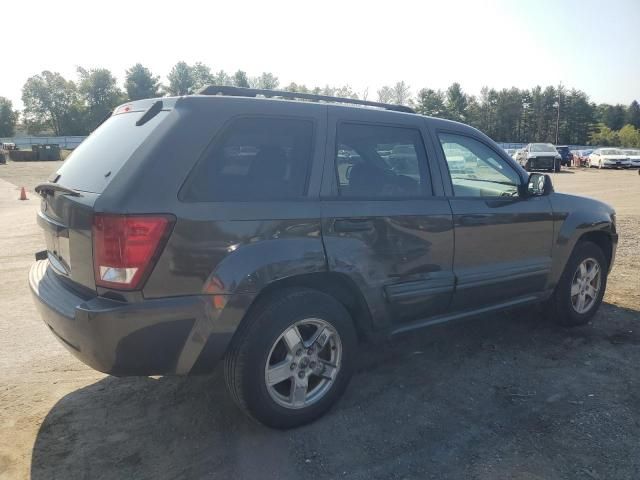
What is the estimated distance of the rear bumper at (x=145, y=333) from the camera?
251cm

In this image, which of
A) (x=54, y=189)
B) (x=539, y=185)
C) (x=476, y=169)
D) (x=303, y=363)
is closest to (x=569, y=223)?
(x=539, y=185)

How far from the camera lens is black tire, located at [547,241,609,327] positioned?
4.59m

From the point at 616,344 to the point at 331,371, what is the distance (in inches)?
107

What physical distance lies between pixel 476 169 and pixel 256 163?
2.10m

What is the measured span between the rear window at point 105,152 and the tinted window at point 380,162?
1133 mm

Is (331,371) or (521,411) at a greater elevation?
(331,371)

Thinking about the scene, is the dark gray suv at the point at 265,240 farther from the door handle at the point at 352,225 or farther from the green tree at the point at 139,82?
the green tree at the point at 139,82

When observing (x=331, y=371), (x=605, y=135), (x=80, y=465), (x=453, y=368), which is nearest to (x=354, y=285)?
(x=331, y=371)

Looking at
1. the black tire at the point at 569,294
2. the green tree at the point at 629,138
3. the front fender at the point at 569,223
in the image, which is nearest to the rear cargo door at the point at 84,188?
the front fender at the point at 569,223

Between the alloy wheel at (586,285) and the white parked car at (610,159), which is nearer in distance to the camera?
the alloy wheel at (586,285)

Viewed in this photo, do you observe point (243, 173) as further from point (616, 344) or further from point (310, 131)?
point (616, 344)

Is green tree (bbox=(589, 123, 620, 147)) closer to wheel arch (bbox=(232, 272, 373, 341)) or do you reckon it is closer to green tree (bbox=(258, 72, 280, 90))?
green tree (bbox=(258, 72, 280, 90))

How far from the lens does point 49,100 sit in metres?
90.4

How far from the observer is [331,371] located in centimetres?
319
